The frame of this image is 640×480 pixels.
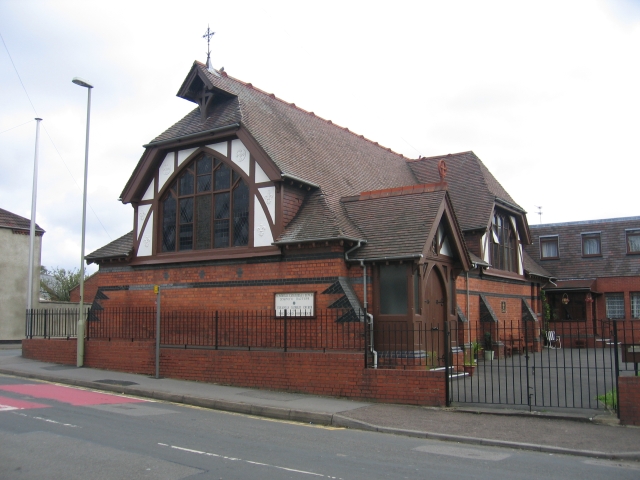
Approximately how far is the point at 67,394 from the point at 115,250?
24.9 feet

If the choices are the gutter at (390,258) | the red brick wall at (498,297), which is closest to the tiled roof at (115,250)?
the gutter at (390,258)

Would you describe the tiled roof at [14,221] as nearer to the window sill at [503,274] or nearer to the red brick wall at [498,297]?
the red brick wall at [498,297]

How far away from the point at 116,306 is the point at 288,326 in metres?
7.27

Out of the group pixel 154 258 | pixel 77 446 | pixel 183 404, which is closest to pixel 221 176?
pixel 154 258

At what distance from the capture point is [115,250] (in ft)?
70.6

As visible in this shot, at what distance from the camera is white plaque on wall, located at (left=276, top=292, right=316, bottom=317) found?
56.2 feet

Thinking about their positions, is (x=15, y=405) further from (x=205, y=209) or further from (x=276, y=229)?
(x=205, y=209)

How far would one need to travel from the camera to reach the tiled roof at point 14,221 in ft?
114

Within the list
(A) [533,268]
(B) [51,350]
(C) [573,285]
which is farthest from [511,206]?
(B) [51,350]

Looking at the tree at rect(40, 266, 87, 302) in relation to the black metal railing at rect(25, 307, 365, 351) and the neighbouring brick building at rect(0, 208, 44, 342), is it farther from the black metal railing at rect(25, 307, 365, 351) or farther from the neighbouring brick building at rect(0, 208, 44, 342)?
the black metal railing at rect(25, 307, 365, 351)

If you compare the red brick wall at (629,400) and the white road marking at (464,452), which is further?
the red brick wall at (629,400)

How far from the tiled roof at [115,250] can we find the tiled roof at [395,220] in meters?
7.70

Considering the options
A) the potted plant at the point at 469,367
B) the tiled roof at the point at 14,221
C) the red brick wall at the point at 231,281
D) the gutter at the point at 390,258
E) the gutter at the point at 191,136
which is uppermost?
the gutter at the point at 191,136

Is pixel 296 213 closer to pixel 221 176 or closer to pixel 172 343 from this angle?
pixel 221 176
